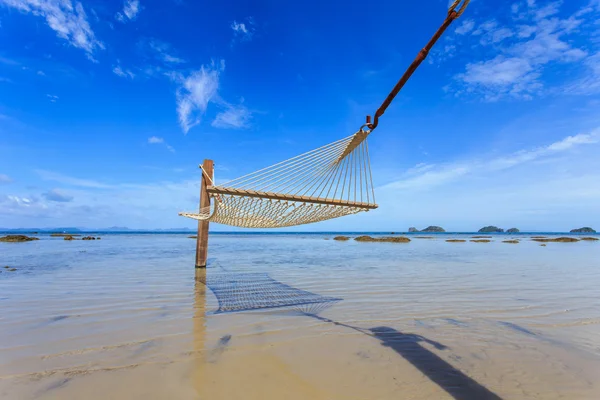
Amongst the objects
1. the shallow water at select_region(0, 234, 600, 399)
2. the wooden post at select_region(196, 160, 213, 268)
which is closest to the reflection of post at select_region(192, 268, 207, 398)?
the shallow water at select_region(0, 234, 600, 399)

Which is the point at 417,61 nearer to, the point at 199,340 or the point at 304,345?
the point at 304,345

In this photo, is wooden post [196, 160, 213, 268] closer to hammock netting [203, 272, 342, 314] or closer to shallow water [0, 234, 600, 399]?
hammock netting [203, 272, 342, 314]

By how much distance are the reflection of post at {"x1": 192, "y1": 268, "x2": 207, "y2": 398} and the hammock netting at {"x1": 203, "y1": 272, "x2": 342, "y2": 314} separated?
201 millimetres

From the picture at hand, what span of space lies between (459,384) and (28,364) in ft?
9.86

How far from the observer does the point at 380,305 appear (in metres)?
3.76

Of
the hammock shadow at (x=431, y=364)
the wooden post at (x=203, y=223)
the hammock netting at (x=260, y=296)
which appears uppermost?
the wooden post at (x=203, y=223)

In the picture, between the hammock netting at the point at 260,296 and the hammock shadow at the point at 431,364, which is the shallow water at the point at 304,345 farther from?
the hammock netting at the point at 260,296

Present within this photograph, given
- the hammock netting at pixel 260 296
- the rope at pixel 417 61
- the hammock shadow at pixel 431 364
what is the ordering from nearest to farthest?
the rope at pixel 417 61, the hammock shadow at pixel 431 364, the hammock netting at pixel 260 296

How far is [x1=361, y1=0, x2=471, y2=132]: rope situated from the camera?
5.46 feet

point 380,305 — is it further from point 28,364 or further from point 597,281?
point 597,281

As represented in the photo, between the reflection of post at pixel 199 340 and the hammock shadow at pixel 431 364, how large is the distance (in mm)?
1379

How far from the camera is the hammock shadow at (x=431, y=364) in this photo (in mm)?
1771

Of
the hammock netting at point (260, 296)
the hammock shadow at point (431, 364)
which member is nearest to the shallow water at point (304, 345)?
the hammock shadow at point (431, 364)

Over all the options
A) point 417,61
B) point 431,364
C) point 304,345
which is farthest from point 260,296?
point 417,61
